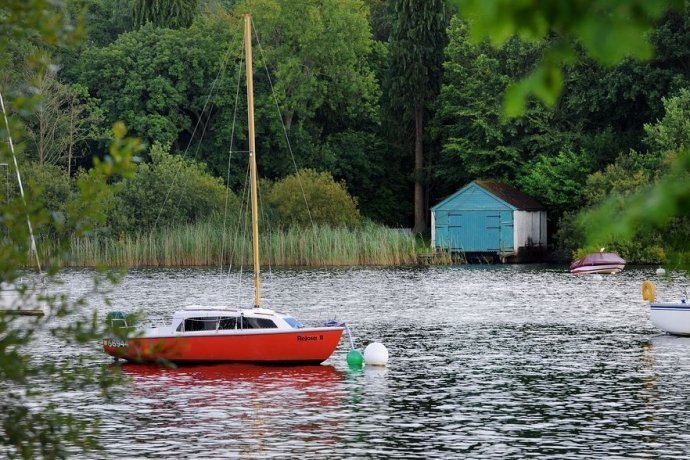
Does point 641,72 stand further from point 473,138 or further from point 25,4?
point 25,4

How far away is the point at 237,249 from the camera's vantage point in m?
80.9

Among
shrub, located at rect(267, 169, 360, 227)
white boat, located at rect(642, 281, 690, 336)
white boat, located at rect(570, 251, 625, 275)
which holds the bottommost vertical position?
white boat, located at rect(642, 281, 690, 336)

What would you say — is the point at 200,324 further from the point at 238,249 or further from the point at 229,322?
the point at 238,249

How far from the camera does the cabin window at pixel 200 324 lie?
1340 inches

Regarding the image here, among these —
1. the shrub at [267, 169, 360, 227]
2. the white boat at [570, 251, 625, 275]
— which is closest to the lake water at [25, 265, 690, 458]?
the white boat at [570, 251, 625, 275]

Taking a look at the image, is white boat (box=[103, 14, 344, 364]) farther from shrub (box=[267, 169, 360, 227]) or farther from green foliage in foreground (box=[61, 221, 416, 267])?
shrub (box=[267, 169, 360, 227])

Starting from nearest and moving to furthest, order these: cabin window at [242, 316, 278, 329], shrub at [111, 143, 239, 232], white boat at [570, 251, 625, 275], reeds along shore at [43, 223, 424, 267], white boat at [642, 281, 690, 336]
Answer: cabin window at [242, 316, 278, 329]
white boat at [642, 281, 690, 336]
white boat at [570, 251, 625, 275]
reeds along shore at [43, 223, 424, 267]
shrub at [111, 143, 239, 232]

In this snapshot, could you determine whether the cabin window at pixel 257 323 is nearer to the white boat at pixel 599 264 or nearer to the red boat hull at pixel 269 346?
the red boat hull at pixel 269 346

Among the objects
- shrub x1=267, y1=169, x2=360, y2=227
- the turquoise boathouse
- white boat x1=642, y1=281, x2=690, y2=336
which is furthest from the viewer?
the turquoise boathouse

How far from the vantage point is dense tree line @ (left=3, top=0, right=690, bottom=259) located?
286 ft

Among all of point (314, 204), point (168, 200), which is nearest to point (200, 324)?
point (168, 200)

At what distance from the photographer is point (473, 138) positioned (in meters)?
92.8

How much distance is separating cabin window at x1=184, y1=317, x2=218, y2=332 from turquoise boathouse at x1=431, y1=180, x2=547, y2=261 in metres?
53.3

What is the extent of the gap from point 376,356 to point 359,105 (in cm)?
6616
